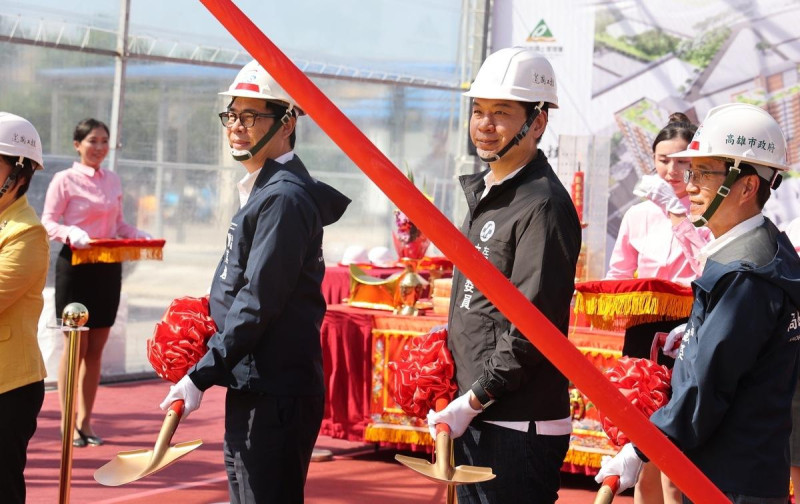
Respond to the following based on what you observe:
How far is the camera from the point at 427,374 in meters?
3.03

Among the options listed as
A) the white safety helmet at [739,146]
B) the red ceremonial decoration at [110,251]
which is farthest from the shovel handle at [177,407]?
the red ceremonial decoration at [110,251]

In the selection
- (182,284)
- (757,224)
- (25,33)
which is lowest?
(182,284)

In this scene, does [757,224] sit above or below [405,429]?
above

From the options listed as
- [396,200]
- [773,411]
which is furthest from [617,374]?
[396,200]

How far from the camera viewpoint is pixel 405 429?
6434 millimetres

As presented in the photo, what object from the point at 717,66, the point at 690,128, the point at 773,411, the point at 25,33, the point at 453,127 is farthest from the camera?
the point at 453,127

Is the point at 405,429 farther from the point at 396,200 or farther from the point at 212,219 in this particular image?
the point at 396,200

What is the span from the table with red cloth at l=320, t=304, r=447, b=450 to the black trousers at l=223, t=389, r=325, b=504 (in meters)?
3.10

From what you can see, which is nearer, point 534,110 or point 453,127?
point 534,110

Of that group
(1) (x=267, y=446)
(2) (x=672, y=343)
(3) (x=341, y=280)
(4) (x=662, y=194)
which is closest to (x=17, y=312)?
(1) (x=267, y=446)

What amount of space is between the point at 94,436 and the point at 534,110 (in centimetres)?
471

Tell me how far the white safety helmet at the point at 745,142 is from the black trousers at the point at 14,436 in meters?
2.34

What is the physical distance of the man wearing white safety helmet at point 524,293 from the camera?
281 centimetres

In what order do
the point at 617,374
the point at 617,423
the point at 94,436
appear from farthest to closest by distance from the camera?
1. the point at 94,436
2. the point at 617,374
3. the point at 617,423
